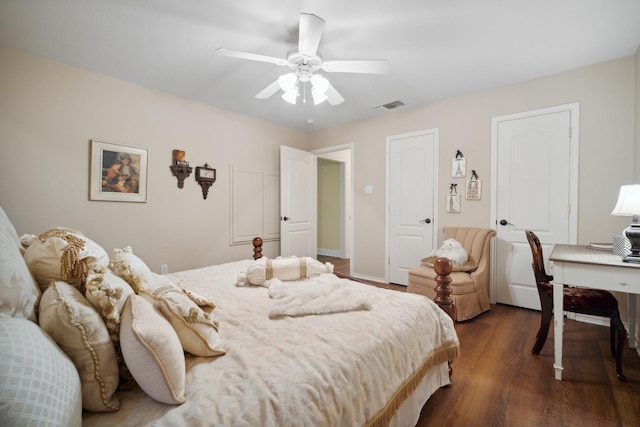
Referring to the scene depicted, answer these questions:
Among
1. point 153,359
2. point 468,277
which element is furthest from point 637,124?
point 153,359

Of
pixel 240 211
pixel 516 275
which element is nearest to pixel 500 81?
pixel 516 275

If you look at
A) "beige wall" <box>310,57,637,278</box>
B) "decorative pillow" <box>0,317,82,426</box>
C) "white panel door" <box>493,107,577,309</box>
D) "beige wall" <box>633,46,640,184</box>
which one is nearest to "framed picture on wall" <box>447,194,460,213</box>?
"beige wall" <box>310,57,637,278</box>

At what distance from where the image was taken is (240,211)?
169 inches

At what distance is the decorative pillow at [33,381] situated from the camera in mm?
537

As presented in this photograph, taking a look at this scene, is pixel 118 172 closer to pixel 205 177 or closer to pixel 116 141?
pixel 116 141

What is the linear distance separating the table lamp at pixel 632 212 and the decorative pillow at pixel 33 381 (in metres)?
2.69

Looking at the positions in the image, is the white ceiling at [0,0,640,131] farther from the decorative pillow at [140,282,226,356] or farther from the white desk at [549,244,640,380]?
the decorative pillow at [140,282,226,356]

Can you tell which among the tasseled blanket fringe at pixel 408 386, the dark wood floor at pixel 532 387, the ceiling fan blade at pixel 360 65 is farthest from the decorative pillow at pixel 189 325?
the ceiling fan blade at pixel 360 65

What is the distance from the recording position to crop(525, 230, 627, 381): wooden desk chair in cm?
189

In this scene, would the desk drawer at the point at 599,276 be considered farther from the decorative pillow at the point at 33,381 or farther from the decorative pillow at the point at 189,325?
the decorative pillow at the point at 33,381

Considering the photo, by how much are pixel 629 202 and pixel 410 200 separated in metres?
2.30

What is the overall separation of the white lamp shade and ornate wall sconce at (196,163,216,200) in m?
4.09

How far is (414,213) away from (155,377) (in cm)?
375

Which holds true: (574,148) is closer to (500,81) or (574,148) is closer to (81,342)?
(500,81)
